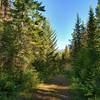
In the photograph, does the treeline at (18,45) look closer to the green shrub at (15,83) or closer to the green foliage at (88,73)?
the green shrub at (15,83)

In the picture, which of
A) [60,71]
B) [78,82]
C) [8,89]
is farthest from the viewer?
[60,71]

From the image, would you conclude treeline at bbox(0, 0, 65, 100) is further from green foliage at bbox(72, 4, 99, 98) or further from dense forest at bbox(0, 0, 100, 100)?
green foliage at bbox(72, 4, 99, 98)

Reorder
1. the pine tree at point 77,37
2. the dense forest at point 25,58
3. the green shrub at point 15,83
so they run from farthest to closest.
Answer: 1. the pine tree at point 77,37
2. the dense forest at point 25,58
3. the green shrub at point 15,83

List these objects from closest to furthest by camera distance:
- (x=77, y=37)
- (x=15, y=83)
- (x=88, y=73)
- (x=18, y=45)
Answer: (x=88, y=73) < (x=15, y=83) < (x=18, y=45) < (x=77, y=37)

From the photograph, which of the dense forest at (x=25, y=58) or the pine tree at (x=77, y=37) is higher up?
the pine tree at (x=77, y=37)

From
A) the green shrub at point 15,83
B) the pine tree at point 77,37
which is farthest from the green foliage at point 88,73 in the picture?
the pine tree at point 77,37

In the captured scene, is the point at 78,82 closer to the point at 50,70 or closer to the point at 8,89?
the point at 8,89

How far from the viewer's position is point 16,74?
27.8m

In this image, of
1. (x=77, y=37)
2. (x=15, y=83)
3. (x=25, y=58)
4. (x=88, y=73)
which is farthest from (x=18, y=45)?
(x=77, y=37)

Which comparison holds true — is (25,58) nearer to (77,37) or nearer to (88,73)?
(88,73)

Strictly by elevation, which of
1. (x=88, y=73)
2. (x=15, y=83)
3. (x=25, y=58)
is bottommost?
(x=15, y=83)

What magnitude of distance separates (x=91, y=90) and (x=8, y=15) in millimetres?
16850

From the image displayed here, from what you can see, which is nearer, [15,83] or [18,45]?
[15,83]

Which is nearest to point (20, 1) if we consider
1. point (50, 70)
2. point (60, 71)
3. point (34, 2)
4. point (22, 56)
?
point (34, 2)
